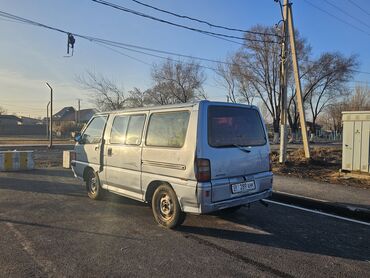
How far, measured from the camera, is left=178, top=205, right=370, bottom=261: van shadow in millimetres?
5004

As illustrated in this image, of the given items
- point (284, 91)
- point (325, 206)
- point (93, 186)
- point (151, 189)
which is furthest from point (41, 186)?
point (284, 91)

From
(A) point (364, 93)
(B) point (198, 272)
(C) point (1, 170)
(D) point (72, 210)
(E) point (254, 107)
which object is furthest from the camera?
(A) point (364, 93)

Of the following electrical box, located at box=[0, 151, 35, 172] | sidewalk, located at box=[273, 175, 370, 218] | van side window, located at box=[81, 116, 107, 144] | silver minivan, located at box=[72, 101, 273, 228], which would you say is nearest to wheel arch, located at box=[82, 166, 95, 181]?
van side window, located at box=[81, 116, 107, 144]

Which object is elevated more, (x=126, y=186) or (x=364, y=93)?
(x=364, y=93)

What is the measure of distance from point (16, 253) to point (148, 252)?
5.59 feet

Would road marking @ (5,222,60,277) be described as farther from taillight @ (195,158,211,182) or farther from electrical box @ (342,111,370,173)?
electrical box @ (342,111,370,173)

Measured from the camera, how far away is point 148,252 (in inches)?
189

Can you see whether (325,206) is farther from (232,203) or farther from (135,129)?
(135,129)

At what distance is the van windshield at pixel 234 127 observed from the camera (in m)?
5.55

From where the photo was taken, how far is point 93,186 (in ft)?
26.5

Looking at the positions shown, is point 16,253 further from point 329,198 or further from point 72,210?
point 329,198

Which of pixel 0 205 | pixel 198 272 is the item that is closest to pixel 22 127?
pixel 0 205

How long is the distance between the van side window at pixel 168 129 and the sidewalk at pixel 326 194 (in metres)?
3.91

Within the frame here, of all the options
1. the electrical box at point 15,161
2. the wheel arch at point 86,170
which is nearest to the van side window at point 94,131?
the wheel arch at point 86,170
